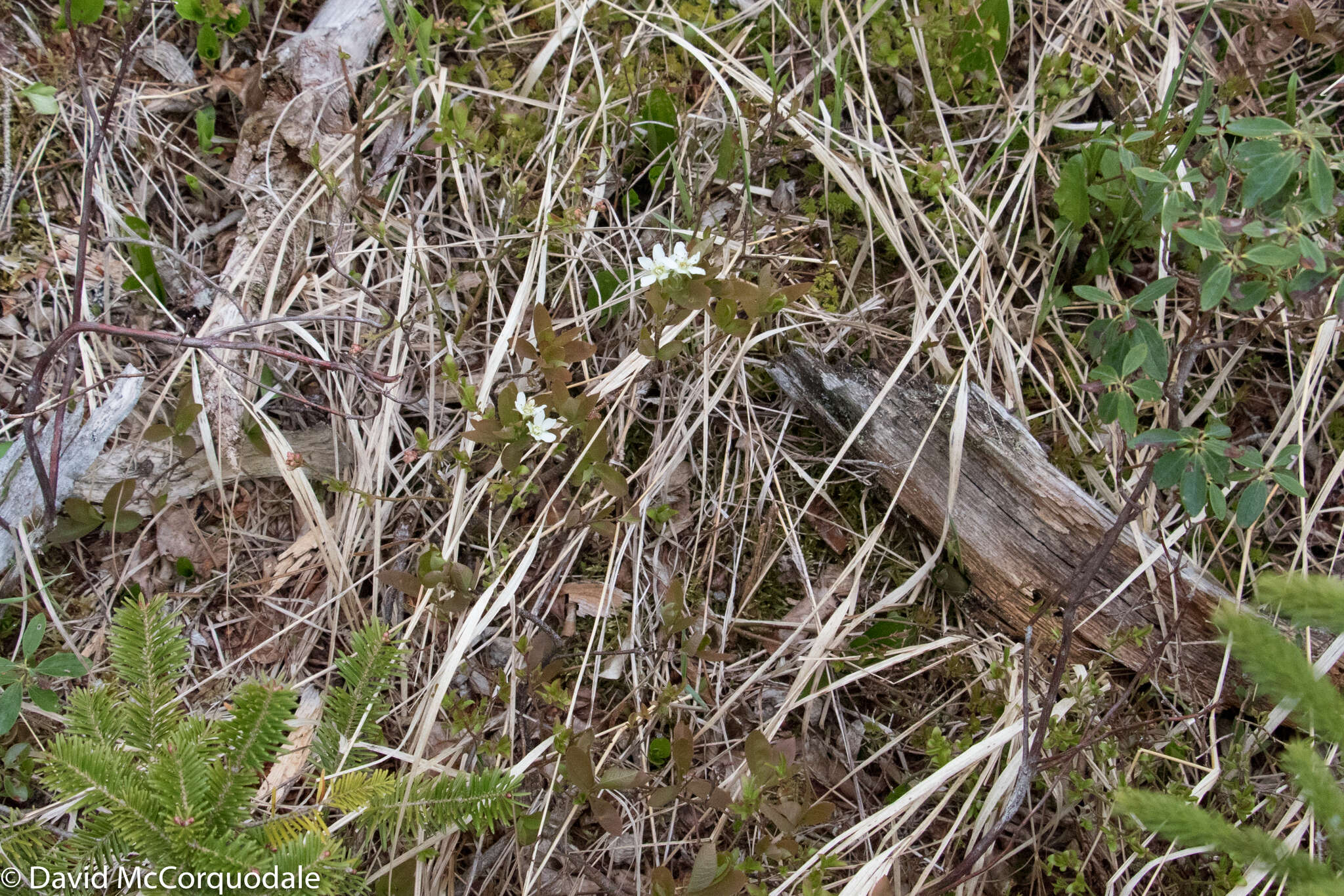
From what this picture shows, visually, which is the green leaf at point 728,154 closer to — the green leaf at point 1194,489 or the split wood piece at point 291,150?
the split wood piece at point 291,150

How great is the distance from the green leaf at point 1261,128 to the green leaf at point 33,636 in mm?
2910

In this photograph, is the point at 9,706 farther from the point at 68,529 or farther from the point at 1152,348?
the point at 1152,348

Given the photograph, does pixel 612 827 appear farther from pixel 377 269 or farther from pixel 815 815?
pixel 377 269

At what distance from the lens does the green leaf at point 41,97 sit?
2316mm

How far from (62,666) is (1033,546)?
2.28 m

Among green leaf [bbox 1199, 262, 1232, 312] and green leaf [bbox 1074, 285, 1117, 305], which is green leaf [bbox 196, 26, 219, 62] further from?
green leaf [bbox 1199, 262, 1232, 312]

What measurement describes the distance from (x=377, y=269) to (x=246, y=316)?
14.6 inches

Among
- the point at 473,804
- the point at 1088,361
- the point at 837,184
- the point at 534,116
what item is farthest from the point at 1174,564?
the point at 534,116

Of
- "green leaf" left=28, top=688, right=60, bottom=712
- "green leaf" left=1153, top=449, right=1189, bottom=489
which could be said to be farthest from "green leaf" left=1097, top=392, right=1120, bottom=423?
"green leaf" left=28, top=688, right=60, bottom=712

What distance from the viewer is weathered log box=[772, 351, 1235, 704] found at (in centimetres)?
200

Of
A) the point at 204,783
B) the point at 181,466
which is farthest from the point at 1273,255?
the point at 181,466

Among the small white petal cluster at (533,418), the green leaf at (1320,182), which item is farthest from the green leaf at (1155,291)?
the small white petal cluster at (533,418)

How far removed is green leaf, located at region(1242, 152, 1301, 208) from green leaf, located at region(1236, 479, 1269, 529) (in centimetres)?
→ 61

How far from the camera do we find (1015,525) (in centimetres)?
204
